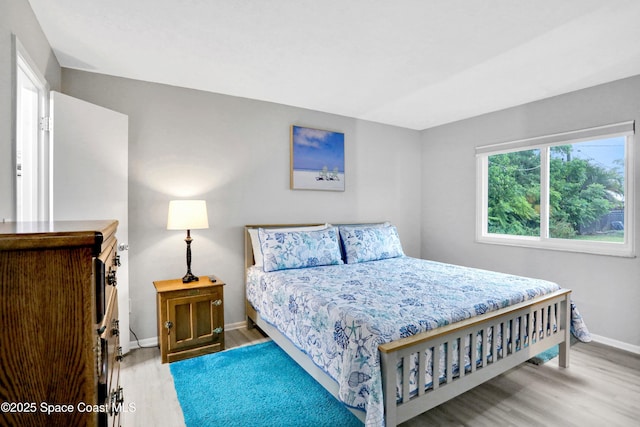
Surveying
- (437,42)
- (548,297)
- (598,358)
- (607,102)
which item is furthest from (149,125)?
(598,358)

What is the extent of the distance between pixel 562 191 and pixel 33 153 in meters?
4.65

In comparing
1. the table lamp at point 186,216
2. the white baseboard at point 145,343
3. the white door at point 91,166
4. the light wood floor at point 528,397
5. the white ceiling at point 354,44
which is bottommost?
the light wood floor at point 528,397

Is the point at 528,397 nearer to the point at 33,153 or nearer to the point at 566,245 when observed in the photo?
the point at 566,245

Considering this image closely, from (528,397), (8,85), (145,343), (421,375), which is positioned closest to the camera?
(8,85)

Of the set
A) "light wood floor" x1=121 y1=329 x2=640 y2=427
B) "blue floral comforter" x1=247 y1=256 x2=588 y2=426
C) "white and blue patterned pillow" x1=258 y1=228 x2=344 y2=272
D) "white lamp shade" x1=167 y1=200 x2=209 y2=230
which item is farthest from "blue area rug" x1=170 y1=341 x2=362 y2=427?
"white lamp shade" x1=167 y1=200 x2=209 y2=230

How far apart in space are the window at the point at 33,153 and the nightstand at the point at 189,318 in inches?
40.1

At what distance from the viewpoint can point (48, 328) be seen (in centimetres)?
75

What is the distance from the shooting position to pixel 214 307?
2838mm

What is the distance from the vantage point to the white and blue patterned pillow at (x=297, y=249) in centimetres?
307

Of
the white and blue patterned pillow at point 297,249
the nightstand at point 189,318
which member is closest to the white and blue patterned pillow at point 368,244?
the white and blue patterned pillow at point 297,249

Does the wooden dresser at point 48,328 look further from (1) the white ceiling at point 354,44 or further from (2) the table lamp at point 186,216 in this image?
(2) the table lamp at point 186,216

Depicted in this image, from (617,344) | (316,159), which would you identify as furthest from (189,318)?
(617,344)

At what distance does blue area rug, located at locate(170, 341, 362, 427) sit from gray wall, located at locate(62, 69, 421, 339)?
76 centimetres

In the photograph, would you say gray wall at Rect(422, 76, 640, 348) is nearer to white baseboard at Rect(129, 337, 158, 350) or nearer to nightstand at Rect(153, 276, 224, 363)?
nightstand at Rect(153, 276, 224, 363)
